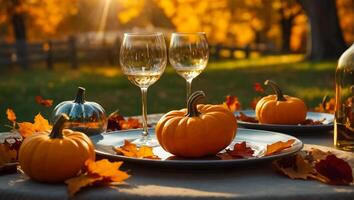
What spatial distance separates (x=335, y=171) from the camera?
171 centimetres

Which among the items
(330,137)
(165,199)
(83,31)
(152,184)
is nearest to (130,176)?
(152,184)

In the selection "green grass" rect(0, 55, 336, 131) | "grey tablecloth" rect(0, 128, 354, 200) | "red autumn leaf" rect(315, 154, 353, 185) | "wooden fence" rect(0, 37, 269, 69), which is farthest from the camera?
"wooden fence" rect(0, 37, 269, 69)

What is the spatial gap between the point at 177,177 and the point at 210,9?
29.9 m

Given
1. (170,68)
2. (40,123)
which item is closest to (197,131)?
(40,123)

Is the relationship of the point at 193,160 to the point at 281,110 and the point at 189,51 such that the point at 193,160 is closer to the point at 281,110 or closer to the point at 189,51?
the point at 189,51

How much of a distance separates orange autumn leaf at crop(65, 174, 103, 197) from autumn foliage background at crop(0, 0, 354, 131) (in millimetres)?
7043

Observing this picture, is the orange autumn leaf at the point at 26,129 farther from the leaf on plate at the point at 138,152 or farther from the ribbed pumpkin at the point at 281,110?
the ribbed pumpkin at the point at 281,110

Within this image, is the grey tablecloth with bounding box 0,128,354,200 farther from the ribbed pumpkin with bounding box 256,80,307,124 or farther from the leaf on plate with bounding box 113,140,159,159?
the ribbed pumpkin with bounding box 256,80,307,124

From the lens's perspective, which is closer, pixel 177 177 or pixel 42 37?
pixel 177 177

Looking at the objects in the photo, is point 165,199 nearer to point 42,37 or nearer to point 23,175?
point 23,175

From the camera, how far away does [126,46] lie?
214 cm

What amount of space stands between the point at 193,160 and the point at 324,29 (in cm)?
1565

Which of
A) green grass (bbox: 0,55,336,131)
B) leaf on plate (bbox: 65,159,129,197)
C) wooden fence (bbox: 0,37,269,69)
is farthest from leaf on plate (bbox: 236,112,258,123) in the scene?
wooden fence (bbox: 0,37,269,69)

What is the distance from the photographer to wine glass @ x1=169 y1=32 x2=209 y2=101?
234 cm
